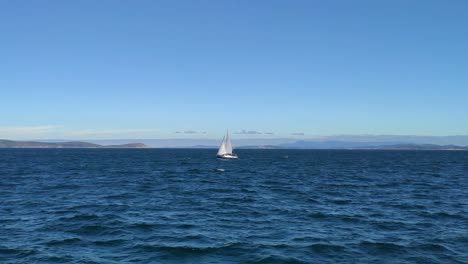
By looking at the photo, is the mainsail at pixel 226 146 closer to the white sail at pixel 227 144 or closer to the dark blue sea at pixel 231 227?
the white sail at pixel 227 144

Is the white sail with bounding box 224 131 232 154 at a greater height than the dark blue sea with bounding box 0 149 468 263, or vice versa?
the white sail with bounding box 224 131 232 154

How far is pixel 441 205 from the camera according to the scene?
37031 millimetres

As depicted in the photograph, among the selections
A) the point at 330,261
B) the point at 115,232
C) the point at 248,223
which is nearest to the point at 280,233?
the point at 248,223

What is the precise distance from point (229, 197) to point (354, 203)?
42.3 feet

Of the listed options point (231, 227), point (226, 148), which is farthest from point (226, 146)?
point (231, 227)

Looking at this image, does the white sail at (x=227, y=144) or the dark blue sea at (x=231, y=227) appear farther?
the white sail at (x=227, y=144)

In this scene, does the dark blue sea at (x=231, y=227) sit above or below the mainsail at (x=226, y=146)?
below

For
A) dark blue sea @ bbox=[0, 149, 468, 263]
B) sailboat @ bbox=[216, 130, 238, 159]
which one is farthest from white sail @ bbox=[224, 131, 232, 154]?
dark blue sea @ bbox=[0, 149, 468, 263]

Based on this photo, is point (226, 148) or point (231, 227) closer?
point (231, 227)

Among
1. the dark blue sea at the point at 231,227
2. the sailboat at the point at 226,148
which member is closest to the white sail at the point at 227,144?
the sailboat at the point at 226,148

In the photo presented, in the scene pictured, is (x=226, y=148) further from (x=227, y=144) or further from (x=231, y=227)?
(x=231, y=227)

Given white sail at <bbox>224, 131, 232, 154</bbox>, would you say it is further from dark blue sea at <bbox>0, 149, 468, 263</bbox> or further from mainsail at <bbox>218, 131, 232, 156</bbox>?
dark blue sea at <bbox>0, 149, 468, 263</bbox>

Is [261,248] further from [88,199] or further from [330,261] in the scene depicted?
[88,199]

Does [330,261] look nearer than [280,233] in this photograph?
Yes
